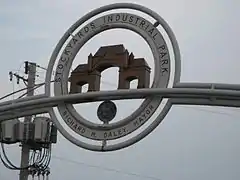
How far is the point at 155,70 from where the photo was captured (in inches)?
314

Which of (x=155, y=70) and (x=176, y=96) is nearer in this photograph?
(x=176, y=96)

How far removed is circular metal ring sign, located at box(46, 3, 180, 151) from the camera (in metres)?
7.89

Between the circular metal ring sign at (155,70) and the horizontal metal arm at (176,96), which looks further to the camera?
the circular metal ring sign at (155,70)

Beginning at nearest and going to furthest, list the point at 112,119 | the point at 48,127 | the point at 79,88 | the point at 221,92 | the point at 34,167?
1. the point at 221,92
2. the point at 112,119
3. the point at 79,88
4. the point at 48,127
5. the point at 34,167

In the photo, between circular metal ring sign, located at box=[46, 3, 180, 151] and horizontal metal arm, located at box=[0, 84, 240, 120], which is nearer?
horizontal metal arm, located at box=[0, 84, 240, 120]

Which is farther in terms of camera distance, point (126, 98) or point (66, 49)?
point (66, 49)

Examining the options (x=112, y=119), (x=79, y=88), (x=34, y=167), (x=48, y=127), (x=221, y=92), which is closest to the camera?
(x=221, y=92)

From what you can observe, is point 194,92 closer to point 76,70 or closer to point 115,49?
point 115,49

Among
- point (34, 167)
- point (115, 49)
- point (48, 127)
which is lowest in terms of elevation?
point (34, 167)

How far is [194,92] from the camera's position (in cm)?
769

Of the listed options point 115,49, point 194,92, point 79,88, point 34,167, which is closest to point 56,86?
point 79,88

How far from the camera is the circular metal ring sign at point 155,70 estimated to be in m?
7.89

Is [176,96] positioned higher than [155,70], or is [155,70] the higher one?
[155,70]

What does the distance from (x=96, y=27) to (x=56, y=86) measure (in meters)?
1.03
